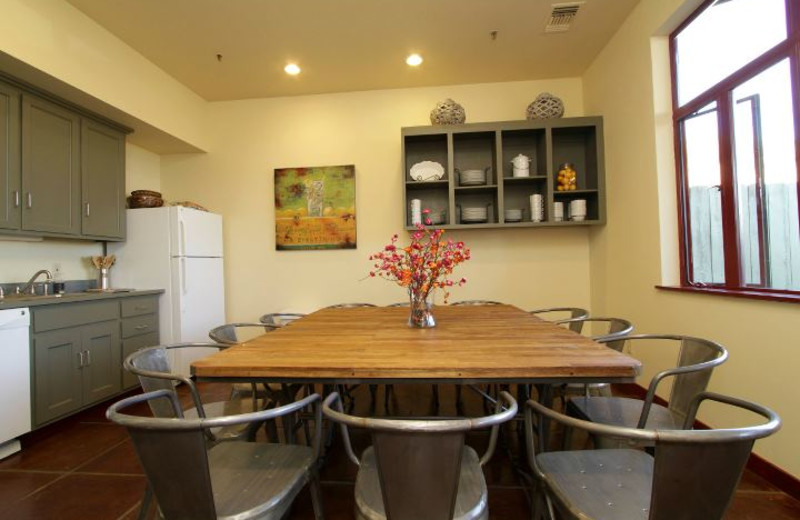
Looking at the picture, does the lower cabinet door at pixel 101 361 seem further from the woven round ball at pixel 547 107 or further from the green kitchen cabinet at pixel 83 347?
the woven round ball at pixel 547 107

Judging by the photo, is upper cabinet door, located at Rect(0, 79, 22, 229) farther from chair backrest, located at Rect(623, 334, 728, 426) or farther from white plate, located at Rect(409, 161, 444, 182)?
chair backrest, located at Rect(623, 334, 728, 426)

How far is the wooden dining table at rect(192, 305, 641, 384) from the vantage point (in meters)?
1.16

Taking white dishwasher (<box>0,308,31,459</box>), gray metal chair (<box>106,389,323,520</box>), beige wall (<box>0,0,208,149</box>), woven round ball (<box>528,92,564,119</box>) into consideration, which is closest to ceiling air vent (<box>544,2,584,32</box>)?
woven round ball (<box>528,92,564,119</box>)

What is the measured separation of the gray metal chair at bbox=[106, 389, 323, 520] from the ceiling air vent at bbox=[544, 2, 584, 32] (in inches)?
130

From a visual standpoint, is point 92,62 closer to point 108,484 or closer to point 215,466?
point 108,484

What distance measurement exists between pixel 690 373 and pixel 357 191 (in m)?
3.29

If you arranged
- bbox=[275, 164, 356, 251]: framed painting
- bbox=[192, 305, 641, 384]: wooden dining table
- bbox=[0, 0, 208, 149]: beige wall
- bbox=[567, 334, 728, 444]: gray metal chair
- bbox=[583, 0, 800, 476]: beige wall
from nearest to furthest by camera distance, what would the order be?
1. bbox=[192, 305, 641, 384]: wooden dining table
2. bbox=[567, 334, 728, 444]: gray metal chair
3. bbox=[583, 0, 800, 476]: beige wall
4. bbox=[0, 0, 208, 149]: beige wall
5. bbox=[275, 164, 356, 251]: framed painting

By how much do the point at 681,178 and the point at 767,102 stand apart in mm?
706

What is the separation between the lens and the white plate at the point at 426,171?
3730 millimetres

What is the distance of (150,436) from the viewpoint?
859mm

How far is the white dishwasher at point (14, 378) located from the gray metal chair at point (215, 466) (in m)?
1.68

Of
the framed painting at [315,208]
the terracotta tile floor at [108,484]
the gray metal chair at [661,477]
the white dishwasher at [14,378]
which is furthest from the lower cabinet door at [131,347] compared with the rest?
the gray metal chair at [661,477]

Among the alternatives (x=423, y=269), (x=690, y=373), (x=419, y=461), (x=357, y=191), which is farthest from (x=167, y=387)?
(x=357, y=191)

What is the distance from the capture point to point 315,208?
13.1 ft
